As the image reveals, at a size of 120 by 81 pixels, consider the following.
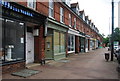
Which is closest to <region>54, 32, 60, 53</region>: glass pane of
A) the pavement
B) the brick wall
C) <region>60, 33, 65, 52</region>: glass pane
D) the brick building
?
the brick building

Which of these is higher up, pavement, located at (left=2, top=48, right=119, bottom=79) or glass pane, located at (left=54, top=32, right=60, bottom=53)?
glass pane, located at (left=54, top=32, right=60, bottom=53)

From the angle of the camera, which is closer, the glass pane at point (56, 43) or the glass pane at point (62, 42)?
the glass pane at point (56, 43)

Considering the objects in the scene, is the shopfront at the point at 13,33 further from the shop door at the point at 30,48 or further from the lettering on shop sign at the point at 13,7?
the shop door at the point at 30,48

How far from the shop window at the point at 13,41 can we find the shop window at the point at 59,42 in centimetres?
503

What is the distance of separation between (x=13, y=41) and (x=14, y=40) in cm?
11

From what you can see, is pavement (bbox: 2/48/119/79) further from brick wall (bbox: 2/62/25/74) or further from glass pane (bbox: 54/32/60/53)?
glass pane (bbox: 54/32/60/53)

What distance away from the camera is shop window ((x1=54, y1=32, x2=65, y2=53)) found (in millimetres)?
13652

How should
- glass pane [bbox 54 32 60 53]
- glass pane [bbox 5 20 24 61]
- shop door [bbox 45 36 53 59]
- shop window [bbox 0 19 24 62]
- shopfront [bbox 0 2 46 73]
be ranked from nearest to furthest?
shopfront [bbox 0 2 46 73] → shop window [bbox 0 19 24 62] → glass pane [bbox 5 20 24 61] → shop door [bbox 45 36 53 59] → glass pane [bbox 54 32 60 53]

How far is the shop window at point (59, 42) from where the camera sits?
44.8 ft

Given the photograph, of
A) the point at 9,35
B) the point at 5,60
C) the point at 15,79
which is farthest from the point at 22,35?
the point at 15,79

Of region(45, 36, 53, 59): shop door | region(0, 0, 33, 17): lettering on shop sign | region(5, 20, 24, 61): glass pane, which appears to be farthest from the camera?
region(45, 36, 53, 59): shop door

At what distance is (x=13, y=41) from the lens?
8.48 meters

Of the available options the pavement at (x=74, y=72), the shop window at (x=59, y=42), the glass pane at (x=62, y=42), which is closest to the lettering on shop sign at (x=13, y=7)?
the pavement at (x=74, y=72)

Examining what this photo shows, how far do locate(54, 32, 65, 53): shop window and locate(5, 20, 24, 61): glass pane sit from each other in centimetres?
503
